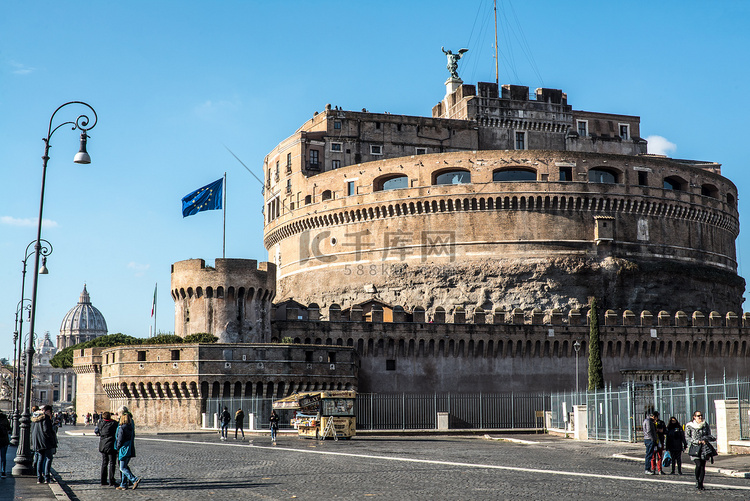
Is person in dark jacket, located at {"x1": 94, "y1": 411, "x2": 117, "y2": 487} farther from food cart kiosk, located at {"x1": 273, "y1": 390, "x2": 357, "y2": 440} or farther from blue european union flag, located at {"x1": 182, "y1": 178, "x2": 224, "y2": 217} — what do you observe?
blue european union flag, located at {"x1": 182, "y1": 178, "x2": 224, "y2": 217}

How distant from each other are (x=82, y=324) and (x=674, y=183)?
14863 centimetres

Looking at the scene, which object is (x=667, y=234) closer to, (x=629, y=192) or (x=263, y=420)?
(x=629, y=192)

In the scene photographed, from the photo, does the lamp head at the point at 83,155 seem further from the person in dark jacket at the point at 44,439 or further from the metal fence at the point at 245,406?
the metal fence at the point at 245,406

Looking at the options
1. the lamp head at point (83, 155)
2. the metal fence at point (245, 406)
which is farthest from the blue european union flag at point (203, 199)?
the lamp head at point (83, 155)


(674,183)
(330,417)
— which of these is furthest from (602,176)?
(330,417)

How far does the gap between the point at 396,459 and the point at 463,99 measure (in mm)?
53763

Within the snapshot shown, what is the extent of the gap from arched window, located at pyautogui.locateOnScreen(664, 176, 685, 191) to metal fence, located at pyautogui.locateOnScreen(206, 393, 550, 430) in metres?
21.1

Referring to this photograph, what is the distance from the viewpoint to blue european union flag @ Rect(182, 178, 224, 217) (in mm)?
51312

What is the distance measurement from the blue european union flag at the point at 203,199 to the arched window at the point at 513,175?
20.4 metres

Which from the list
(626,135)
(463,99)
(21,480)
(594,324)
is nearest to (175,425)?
(594,324)

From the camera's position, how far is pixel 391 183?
64750 mm

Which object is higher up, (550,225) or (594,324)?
(550,225)

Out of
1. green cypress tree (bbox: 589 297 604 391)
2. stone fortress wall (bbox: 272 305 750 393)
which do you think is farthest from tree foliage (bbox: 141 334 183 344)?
green cypress tree (bbox: 589 297 604 391)

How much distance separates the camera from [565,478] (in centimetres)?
1816
